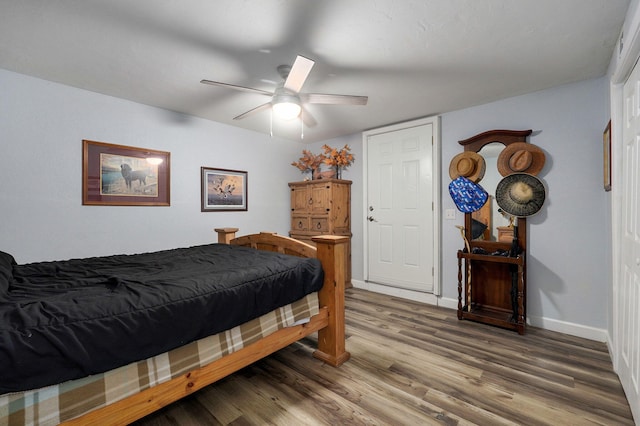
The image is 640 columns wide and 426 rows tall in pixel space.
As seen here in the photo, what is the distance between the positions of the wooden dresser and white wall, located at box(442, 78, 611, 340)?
7.21ft

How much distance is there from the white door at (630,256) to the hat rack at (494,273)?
0.81 meters

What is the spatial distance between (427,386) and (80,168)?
3524 mm

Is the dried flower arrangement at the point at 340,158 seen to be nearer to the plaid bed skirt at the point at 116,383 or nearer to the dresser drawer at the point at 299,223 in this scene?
the dresser drawer at the point at 299,223

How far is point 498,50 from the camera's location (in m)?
2.13

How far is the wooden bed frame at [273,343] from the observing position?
1254mm

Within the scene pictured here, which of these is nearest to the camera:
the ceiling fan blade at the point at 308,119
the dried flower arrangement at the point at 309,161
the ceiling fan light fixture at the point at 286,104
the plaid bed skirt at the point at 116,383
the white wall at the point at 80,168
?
the plaid bed skirt at the point at 116,383

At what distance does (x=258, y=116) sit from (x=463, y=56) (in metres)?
2.34

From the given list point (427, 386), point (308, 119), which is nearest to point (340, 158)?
point (308, 119)

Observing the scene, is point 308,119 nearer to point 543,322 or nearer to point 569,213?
point 569,213

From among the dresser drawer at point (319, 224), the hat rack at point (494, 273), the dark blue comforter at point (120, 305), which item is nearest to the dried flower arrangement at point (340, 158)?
the dresser drawer at point (319, 224)

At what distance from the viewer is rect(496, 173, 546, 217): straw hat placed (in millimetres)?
2803

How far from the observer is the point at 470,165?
3182 millimetres

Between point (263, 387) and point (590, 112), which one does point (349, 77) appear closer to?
point (590, 112)

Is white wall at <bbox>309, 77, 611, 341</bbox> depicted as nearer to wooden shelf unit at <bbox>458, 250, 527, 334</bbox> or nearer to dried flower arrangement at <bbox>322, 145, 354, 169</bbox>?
wooden shelf unit at <bbox>458, 250, 527, 334</bbox>
